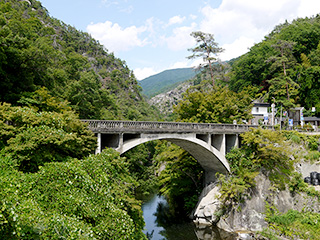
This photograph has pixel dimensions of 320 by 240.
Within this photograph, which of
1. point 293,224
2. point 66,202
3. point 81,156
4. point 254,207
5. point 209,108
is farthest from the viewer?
point 209,108

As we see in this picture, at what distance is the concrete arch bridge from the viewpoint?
52.4 feet

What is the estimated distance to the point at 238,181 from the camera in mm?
21594

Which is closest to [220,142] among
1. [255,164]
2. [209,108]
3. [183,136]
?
[255,164]

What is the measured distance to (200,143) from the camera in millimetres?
21641

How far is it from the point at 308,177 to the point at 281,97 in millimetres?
18704

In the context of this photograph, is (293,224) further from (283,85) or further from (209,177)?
(283,85)

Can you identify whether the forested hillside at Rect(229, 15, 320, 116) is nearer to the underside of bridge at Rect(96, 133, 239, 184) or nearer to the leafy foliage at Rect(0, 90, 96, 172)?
the underside of bridge at Rect(96, 133, 239, 184)

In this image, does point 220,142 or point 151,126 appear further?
point 220,142

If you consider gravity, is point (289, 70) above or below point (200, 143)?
above

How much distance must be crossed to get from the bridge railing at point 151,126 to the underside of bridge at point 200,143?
453mm

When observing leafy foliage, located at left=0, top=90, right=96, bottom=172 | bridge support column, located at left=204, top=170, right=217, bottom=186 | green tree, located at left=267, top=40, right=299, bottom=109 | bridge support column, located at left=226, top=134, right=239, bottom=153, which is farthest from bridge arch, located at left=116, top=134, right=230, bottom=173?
green tree, located at left=267, top=40, right=299, bottom=109

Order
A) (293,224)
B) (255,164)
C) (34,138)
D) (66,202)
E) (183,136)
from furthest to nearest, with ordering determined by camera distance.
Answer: (255,164) < (183,136) < (293,224) < (34,138) < (66,202)

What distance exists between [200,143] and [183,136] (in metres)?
2.11

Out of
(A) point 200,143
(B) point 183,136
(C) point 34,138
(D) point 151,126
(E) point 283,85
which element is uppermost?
(E) point 283,85
